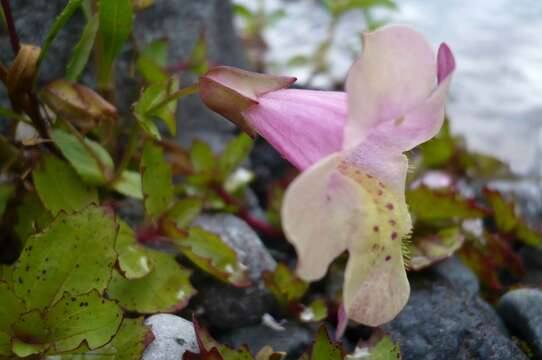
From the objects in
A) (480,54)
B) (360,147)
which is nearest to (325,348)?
(360,147)

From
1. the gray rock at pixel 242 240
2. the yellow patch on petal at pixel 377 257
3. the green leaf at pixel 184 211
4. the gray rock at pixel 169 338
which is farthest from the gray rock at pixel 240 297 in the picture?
the yellow patch on petal at pixel 377 257

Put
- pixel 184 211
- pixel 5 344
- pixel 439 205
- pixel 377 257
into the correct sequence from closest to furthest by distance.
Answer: pixel 377 257 < pixel 5 344 < pixel 184 211 < pixel 439 205

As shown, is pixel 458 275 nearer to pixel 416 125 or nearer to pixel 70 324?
pixel 416 125

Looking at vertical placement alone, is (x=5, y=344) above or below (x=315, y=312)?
above

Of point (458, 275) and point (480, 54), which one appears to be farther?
point (480, 54)

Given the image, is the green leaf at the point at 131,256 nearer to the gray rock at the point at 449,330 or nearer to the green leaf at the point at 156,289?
the green leaf at the point at 156,289
